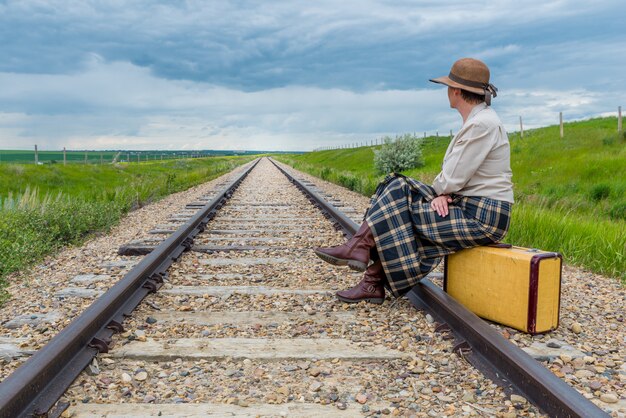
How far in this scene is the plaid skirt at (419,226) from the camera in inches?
129

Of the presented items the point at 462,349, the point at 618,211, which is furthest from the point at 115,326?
the point at 618,211

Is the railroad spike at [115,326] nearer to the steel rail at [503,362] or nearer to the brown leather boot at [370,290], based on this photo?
the brown leather boot at [370,290]

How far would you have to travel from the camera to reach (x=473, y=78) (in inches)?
128

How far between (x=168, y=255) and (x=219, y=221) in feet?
8.98

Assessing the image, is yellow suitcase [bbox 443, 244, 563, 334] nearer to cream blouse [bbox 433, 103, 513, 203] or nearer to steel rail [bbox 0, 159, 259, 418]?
cream blouse [bbox 433, 103, 513, 203]

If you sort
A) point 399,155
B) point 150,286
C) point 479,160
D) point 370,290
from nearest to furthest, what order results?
1. point 479,160
2. point 370,290
3. point 150,286
4. point 399,155

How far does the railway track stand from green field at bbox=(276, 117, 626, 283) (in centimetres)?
258

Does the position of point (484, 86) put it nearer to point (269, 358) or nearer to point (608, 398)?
point (608, 398)

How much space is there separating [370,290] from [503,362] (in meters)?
1.23

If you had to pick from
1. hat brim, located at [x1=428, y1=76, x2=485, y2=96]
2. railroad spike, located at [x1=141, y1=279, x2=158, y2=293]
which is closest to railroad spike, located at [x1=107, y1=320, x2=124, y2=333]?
railroad spike, located at [x1=141, y1=279, x2=158, y2=293]

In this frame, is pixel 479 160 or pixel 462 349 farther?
pixel 479 160

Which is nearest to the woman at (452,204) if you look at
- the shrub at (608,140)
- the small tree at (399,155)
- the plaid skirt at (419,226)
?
the plaid skirt at (419,226)

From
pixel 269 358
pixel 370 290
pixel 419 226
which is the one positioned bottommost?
pixel 269 358

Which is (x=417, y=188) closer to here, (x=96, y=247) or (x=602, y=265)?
(x=602, y=265)
